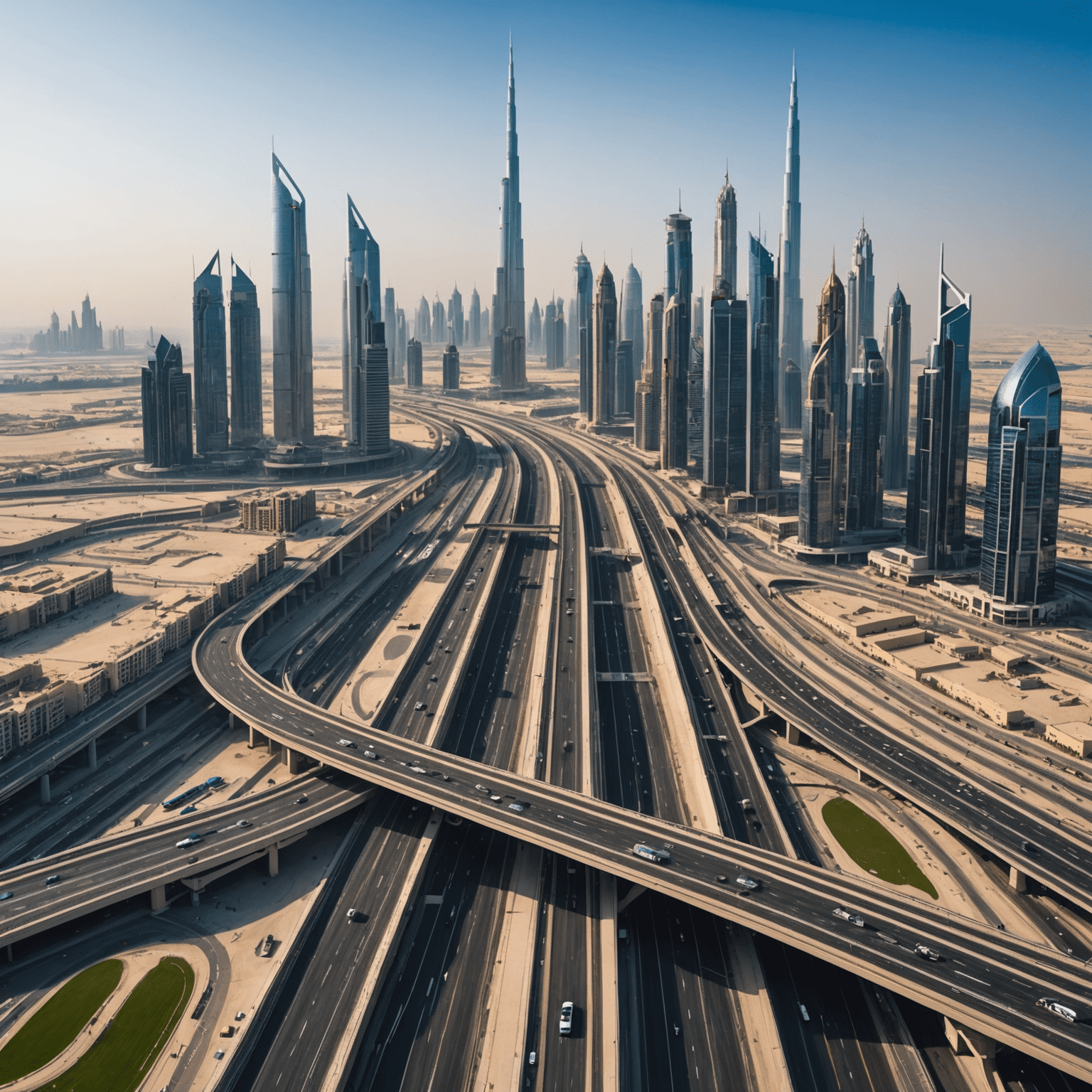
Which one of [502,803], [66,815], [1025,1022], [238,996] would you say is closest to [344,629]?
[66,815]

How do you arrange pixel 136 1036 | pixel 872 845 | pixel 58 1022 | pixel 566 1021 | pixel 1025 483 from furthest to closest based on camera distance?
pixel 1025 483 → pixel 872 845 → pixel 58 1022 → pixel 136 1036 → pixel 566 1021

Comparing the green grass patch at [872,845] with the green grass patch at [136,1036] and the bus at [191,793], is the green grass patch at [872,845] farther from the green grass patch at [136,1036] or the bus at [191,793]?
the bus at [191,793]

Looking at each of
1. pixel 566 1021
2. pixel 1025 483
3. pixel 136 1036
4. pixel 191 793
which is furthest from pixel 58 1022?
pixel 1025 483

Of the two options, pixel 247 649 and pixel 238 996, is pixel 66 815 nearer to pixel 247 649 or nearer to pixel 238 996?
pixel 238 996

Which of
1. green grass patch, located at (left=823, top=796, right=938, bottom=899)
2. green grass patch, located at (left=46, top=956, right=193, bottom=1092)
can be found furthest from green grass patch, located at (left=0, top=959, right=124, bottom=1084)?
green grass patch, located at (left=823, top=796, right=938, bottom=899)

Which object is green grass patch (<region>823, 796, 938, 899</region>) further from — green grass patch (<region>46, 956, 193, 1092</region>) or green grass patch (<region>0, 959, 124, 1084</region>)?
green grass patch (<region>0, 959, 124, 1084</region>)

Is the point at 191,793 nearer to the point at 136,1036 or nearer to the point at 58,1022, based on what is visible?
the point at 58,1022

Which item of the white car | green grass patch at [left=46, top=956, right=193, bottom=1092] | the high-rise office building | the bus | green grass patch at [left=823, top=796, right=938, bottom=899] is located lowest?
green grass patch at [left=46, top=956, right=193, bottom=1092]
